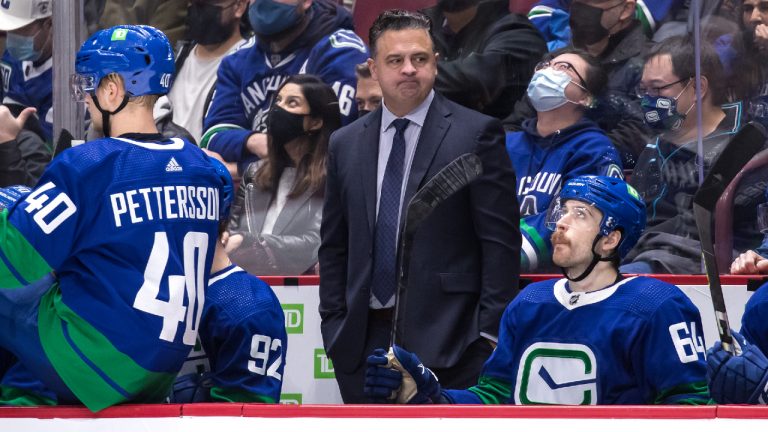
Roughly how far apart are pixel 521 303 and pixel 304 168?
1.73 metres

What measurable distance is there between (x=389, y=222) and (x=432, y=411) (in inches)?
56.4

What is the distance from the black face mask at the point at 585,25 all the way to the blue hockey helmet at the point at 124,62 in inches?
78.4

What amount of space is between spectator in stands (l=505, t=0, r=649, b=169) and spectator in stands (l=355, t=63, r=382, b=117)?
1.63ft

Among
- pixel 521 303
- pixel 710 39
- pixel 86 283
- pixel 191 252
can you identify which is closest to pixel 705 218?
pixel 521 303

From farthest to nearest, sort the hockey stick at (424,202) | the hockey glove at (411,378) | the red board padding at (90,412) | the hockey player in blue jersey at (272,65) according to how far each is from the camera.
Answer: the hockey player in blue jersey at (272,65)
the hockey stick at (424,202)
the hockey glove at (411,378)
the red board padding at (90,412)

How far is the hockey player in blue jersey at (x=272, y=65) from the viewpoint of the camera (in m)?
4.73

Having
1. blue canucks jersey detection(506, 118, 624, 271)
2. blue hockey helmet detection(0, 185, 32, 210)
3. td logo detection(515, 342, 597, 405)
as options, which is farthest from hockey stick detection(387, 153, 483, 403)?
blue canucks jersey detection(506, 118, 624, 271)

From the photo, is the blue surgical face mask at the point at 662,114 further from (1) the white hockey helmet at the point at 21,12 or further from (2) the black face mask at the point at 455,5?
(1) the white hockey helmet at the point at 21,12

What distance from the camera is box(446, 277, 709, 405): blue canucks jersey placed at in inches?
113

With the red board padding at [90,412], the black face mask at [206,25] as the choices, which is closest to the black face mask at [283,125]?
the black face mask at [206,25]

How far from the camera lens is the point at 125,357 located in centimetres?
267

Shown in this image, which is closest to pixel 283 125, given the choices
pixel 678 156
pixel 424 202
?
pixel 678 156

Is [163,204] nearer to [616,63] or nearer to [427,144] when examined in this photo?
[427,144]

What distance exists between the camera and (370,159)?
3.79 m
